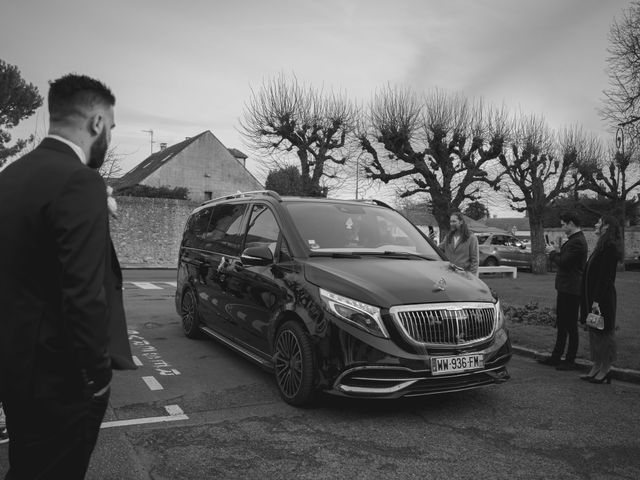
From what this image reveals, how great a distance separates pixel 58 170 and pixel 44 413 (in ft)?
2.73

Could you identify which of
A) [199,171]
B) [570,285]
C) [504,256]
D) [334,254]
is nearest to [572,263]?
[570,285]

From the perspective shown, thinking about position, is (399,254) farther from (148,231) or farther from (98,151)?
(148,231)

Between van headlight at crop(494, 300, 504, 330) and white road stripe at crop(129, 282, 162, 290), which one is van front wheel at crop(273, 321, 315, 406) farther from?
white road stripe at crop(129, 282, 162, 290)

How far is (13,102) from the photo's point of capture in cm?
2688

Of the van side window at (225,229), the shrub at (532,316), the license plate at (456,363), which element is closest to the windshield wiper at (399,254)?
the license plate at (456,363)

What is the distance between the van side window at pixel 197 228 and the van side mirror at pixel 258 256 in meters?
2.12

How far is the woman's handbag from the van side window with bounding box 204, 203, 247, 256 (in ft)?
12.5

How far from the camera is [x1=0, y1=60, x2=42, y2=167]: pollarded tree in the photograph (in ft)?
85.7

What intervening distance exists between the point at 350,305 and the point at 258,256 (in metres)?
1.22

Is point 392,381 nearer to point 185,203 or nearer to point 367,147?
point 367,147

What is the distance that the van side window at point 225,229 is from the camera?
6.25 m

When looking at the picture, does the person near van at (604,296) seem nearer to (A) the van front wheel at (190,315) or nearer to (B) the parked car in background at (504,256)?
(A) the van front wheel at (190,315)

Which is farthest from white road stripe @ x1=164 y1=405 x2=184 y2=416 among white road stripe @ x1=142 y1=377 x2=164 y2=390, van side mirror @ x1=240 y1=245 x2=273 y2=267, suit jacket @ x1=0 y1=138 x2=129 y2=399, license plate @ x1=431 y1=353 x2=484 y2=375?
suit jacket @ x1=0 y1=138 x2=129 y2=399

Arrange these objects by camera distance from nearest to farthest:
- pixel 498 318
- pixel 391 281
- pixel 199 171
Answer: pixel 391 281
pixel 498 318
pixel 199 171
